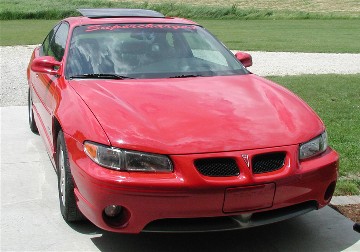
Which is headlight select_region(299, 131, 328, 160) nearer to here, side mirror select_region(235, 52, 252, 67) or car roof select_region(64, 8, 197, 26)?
side mirror select_region(235, 52, 252, 67)

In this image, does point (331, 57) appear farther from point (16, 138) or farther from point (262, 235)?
point (262, 235)

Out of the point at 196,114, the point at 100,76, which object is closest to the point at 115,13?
the point at 100,76

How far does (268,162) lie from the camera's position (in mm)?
3797

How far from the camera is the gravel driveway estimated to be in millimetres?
10971

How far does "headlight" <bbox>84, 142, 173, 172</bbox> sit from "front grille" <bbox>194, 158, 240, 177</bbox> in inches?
7.1

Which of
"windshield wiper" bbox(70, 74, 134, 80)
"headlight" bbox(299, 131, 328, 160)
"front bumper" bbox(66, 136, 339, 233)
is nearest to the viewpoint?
"front bumper" bbox(66, 136, 339, 233)

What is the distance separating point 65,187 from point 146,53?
1549 mm

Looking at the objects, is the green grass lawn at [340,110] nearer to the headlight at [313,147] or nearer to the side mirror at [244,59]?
the headlight at [313,147]

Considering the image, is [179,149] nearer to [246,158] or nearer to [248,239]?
[246,158]

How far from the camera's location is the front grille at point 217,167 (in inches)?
144

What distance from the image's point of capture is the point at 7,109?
8477 millimetres

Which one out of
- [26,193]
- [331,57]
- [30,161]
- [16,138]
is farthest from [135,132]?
[331,57]

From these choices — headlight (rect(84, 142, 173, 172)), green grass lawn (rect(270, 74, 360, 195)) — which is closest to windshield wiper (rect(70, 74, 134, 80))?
headlight (rect(84, 142, 173, 172))

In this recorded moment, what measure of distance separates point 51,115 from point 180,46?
4.35 feet
